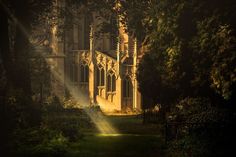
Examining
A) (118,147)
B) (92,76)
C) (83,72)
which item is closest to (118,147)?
(118,147)

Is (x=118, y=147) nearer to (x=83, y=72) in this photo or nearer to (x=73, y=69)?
(x=83, y=72)

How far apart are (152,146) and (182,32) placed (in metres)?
5.00

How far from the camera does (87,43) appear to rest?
2336 inches

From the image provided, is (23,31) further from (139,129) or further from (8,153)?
(139,129)

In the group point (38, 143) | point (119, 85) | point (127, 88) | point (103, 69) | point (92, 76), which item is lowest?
point (38, 143)

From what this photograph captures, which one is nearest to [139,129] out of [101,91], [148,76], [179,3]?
[148,76]

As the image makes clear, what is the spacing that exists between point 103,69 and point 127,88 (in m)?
3.71

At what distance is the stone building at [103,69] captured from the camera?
178 feet

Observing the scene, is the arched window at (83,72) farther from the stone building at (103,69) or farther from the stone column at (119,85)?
the stone column at (119,85)

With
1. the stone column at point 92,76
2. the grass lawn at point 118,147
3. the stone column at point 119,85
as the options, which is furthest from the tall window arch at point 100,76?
the grass lawn at point 118,147

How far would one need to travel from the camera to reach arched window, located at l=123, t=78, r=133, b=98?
54.5 m

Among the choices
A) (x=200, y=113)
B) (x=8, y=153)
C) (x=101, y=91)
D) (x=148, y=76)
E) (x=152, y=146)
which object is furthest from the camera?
(x=101, y=91)

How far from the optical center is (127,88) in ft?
180

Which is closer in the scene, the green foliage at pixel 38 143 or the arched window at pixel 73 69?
the green foliage at pixel 38 143
